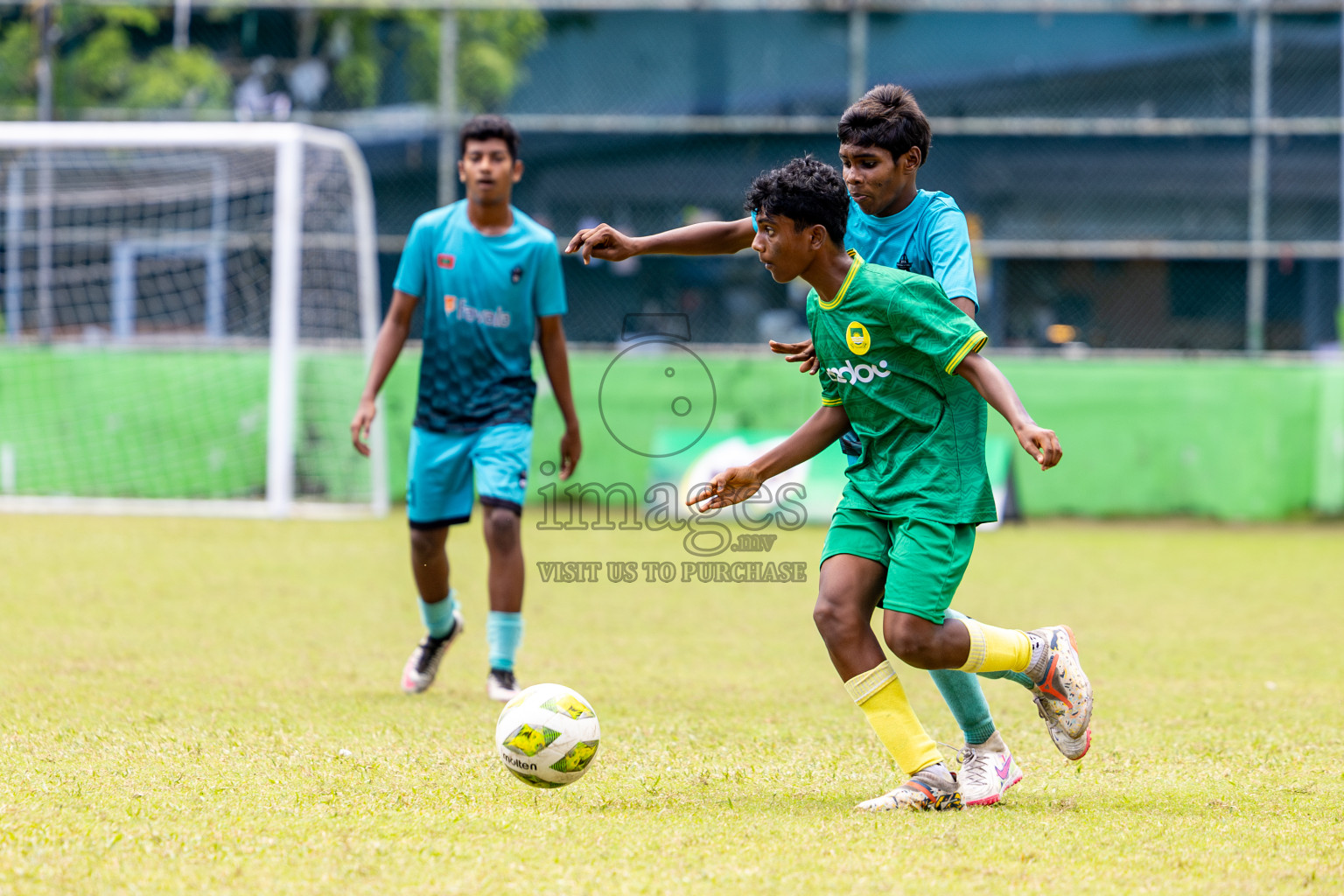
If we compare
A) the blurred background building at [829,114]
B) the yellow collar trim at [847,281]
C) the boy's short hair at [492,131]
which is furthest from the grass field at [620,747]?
the blurred background building at [829,114]

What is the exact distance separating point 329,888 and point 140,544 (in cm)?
787

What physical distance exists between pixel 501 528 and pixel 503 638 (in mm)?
416

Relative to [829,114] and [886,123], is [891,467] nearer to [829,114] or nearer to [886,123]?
[886,123]

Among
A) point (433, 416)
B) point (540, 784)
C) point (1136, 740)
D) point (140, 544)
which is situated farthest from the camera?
point (140, 544)

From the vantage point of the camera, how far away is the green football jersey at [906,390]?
379 cm

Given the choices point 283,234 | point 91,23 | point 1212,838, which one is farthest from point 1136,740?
point 91,23

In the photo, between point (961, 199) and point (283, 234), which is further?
point (961, 199)

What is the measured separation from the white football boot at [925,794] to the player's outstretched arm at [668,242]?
153 centimetres

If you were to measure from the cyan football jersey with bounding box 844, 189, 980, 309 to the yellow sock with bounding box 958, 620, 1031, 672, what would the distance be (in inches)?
35.5

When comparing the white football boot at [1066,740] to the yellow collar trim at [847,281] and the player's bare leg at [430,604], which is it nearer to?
the yellow collar trim at [847,281]

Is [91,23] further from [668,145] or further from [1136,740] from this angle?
[1136,740]

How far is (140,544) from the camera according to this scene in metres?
10.3

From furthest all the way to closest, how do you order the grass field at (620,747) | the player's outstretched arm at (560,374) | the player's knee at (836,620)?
the player's outstretched arm at (560,374)
the player's knee at (836,620)
the grass field at (620,747)

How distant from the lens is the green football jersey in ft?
12.4
